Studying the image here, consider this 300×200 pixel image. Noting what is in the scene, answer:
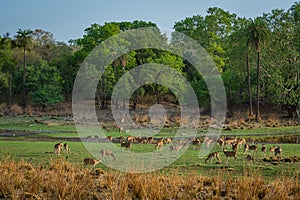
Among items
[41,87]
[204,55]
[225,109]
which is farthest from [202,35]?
[41,87]

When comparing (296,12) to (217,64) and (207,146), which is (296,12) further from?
(207,146)

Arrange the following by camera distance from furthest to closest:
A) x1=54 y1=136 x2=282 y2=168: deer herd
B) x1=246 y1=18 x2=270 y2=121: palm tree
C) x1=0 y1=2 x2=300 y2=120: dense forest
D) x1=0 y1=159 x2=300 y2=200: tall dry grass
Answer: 1. x1=0 y1=2 x2=300 y2=120: dense forest
2. x1=246 y1=18 x2=270 y2=121: palm tree
3. x1=54 y1=136 x2=282 y2=168: deer herd
4. x1=0 y1=159 x2=300 y2=200: tall dry grass

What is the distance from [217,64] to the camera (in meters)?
57.6

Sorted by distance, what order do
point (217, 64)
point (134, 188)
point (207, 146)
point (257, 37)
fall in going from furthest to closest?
1. point (217, 64)
2. point (257, 37)
3. point (207, 146)
4. point (134, 188)

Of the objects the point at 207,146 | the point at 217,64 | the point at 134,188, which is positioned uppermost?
the point at 217,64

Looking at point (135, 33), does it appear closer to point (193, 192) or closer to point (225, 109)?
point (225, 109)

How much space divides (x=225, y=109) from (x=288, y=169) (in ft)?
130

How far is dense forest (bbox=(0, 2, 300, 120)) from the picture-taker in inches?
1876

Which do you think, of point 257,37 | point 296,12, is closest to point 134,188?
point 257,37

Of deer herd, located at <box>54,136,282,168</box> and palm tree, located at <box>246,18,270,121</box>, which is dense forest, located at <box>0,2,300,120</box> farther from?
deer herd, located at <box>54,136,282,168</box>

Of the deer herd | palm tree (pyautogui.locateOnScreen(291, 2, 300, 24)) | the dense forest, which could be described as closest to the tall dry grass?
the deer herd

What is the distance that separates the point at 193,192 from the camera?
8.38 meters

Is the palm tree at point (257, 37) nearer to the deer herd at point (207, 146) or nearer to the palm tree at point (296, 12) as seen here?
the palm tree at point (296, 12)

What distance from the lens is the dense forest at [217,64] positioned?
156 feet
